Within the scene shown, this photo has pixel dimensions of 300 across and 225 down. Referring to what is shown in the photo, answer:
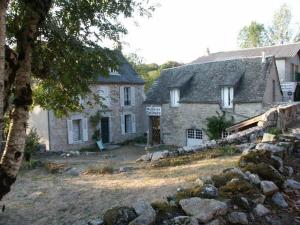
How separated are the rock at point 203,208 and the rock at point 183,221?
135mm

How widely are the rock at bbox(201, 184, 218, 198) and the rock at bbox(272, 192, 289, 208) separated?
1084mm

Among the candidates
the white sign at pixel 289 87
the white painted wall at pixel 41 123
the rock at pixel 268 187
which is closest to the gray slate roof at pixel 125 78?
the white painted wall at pixel 41 123

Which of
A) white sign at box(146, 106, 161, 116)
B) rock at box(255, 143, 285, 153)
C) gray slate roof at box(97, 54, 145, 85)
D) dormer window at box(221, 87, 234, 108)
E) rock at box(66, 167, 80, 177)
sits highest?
gray slate roof at box(97, 54, 145, 85)

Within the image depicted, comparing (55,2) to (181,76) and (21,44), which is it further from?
(181,76)

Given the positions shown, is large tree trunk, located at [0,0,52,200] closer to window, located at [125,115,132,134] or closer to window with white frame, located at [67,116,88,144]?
window with white frame, located at [67,116,88,144]

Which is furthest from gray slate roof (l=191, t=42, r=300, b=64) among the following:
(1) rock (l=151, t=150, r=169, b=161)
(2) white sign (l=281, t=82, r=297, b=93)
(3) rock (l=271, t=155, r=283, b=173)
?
(3) rock (l=271, t=155, r=283, b=173)

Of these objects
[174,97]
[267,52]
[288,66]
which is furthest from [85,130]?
[267,52]

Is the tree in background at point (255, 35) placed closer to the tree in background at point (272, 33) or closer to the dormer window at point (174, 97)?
the tree in background at point (272, 33)

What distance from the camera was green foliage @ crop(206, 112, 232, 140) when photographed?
21.5 meters

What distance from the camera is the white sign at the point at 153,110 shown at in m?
26.3

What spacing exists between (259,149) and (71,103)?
169 inches

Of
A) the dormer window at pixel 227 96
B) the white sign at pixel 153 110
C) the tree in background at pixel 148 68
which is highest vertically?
the tree in background at pixel 148 68

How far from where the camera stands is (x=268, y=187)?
6.05 metres

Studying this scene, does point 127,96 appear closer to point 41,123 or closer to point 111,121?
point 111,121
